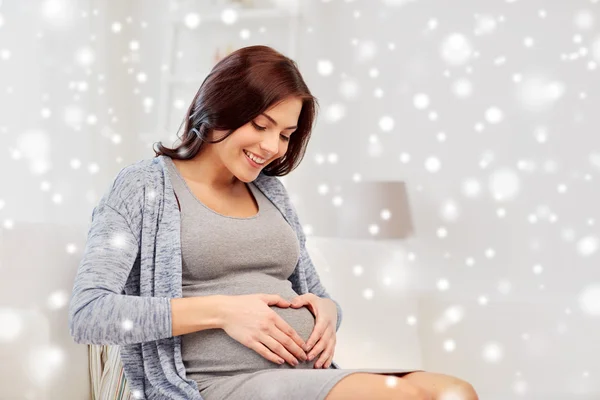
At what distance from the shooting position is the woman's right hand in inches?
42.6

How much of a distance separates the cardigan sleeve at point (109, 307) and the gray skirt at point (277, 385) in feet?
0.42

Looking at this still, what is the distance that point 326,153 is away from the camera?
228cm

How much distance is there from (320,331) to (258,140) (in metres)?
0.39

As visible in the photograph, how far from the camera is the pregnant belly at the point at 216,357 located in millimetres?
1115

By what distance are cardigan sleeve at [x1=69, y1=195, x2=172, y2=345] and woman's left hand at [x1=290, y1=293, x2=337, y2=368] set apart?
28 cm

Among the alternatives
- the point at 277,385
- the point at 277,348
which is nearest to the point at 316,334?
the point at 277,348

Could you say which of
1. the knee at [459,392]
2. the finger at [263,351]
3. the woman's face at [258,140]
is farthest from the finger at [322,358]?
the woman's face at [258,140]

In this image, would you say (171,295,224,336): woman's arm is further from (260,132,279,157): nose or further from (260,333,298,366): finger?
(260,132,279,157): nose

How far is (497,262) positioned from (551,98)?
542mm

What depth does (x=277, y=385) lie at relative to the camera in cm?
99

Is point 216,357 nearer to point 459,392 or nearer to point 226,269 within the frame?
point 226,269

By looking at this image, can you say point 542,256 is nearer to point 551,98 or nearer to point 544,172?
point 544,172
